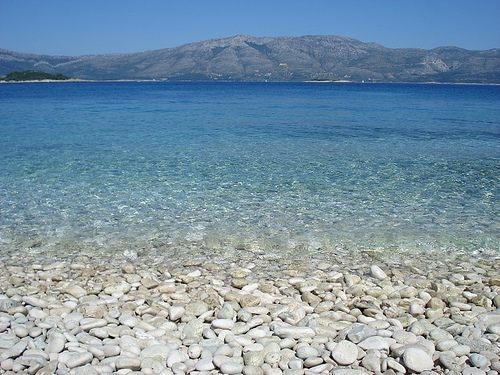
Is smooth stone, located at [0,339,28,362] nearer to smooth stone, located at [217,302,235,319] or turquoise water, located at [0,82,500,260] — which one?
smooth stone, located at [217,302,235,319]

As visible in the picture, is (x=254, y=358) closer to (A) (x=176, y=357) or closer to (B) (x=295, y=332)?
(B) (x=295, y=332)

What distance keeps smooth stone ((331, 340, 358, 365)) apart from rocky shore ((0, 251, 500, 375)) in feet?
0.04

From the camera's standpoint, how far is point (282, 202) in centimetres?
1277

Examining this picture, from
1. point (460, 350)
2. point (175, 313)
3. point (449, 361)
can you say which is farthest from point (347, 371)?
point (175, 313)

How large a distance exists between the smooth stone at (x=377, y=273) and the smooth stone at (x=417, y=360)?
2738 mm

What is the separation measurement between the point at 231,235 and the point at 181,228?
1213mm

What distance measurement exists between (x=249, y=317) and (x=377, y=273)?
2.74 metres

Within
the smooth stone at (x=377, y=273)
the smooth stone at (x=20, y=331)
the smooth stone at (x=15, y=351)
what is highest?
the smooth stone at (x=15, y=351)

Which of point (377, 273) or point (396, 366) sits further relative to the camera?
point (377, 273)

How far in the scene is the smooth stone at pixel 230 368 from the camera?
5.16m

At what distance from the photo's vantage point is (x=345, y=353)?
538 centimetres

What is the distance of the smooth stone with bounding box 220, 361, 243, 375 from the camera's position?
516 centimetres

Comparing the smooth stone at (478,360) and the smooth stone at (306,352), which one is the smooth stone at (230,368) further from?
the smooth stone at (478,360)

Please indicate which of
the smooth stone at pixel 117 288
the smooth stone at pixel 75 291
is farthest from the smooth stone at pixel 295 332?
the smooth stone at pixel 75 291
